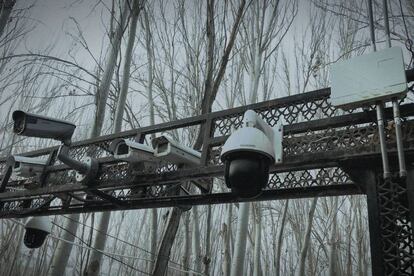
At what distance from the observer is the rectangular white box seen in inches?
57.2

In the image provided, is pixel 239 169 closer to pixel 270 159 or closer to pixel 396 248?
pixel 270 159

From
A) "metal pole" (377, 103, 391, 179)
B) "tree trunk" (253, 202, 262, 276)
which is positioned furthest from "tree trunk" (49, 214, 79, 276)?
"tree trunk" (253, 202, 262, 276)

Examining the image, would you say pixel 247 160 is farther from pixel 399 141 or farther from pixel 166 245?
pixel 166 245

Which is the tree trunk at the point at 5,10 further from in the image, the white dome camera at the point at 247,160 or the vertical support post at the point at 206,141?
the white dome camera at the point at 247,160

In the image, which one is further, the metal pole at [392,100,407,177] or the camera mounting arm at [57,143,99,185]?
the camera mounting arm at [57,143,99,185]

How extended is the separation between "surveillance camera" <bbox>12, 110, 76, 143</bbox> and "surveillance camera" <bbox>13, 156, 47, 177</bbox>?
2.63 feet

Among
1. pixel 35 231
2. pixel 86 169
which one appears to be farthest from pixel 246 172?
pixel 35 231

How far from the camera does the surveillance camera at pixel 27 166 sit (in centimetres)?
294

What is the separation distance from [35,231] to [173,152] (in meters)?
2.37

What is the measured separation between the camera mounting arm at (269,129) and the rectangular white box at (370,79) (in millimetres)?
359

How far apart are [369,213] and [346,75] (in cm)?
63

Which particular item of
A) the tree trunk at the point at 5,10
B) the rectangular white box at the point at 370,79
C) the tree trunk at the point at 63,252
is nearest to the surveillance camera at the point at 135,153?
the rectangular white box at the point at 370,79

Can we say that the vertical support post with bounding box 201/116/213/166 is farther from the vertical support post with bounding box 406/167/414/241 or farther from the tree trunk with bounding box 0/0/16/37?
the tree trunk with bounding box 0/0/16/37

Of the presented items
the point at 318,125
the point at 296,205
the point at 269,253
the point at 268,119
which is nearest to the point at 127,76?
the point at 268,119
